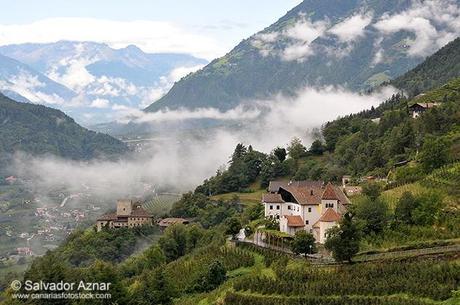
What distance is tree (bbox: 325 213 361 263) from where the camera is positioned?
175ft

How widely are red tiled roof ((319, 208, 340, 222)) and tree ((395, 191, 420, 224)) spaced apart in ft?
17.4

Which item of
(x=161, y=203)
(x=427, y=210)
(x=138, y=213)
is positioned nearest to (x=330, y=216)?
(x=427, y=210)

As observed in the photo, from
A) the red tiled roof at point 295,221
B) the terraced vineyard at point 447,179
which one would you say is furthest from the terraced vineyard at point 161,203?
the terraced vineyard at point 447,179

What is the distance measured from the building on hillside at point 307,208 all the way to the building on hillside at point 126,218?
49327mm

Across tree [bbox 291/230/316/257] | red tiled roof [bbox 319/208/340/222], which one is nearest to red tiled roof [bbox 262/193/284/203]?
red tiled roof [bbox 319/208/340/222]

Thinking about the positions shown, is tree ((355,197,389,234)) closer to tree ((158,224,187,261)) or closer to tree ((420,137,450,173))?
tree ((420,137,450,173))

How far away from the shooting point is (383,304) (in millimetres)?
44375

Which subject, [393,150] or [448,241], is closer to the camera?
[448,241]

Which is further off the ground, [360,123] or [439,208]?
[360,123]

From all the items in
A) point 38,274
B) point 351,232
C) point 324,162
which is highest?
point 324,162

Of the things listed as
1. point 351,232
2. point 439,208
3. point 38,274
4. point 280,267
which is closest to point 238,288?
point 280,267

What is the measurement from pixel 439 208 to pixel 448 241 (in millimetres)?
6598

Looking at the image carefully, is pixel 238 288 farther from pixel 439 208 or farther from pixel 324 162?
pixel 324 162

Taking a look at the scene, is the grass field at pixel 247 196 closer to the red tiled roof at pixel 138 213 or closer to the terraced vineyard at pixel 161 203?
the red tiled roof at pixel 138 213
